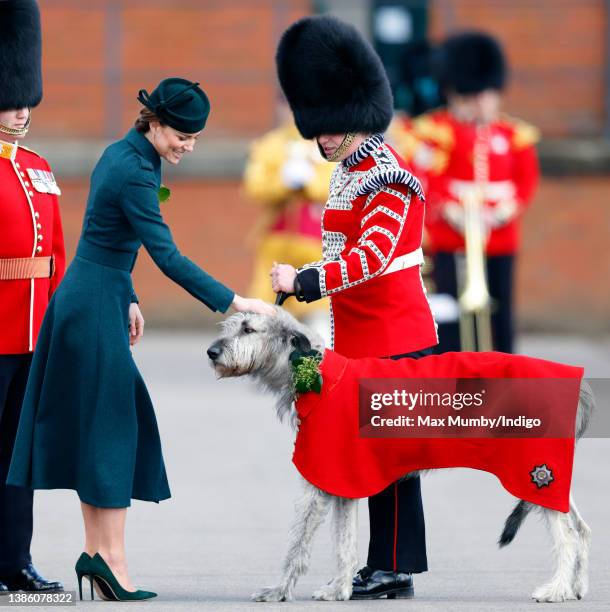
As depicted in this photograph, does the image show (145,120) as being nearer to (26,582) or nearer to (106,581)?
(106,581)

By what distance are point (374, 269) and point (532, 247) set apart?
37.0ft

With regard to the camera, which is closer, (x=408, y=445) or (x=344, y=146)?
(x=408, y=445)

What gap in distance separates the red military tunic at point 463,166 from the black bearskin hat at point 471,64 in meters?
0.50

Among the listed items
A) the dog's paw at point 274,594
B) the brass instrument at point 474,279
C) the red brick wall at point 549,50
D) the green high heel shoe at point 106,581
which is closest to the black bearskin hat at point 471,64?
the brass instrument at point 474,279

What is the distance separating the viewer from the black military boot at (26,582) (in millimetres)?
6531

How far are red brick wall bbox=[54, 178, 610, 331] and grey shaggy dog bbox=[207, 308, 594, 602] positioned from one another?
36.3 ft

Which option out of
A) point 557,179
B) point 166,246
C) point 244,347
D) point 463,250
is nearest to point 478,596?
point 244,347

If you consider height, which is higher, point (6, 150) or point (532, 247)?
point (532, 247)

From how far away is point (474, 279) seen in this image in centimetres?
1259

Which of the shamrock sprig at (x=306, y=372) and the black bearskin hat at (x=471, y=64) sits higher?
the black bearskin hat at (x=471, y=64)

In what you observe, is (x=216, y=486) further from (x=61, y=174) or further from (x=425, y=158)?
(x=61, y=174)

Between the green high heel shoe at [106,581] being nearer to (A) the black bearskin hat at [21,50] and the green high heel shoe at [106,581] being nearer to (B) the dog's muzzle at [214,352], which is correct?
(B) the dog's muzzle at [214,352]

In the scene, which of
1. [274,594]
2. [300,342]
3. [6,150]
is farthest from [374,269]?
[6,150]

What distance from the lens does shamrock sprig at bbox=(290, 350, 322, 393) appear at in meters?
6.22
